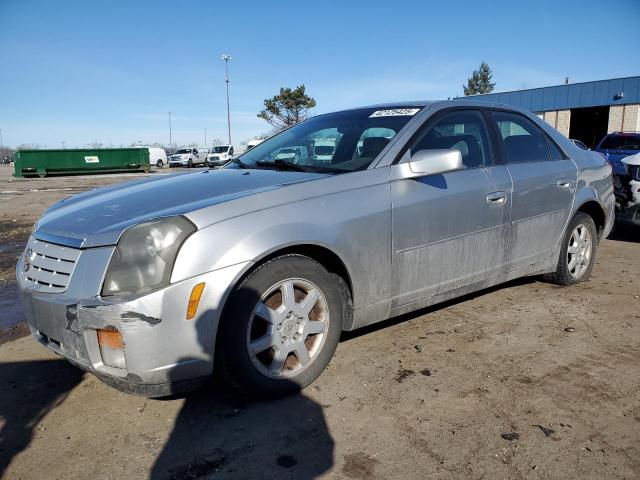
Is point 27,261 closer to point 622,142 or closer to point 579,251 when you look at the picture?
point 579,251

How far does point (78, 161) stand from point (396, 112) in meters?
31.1

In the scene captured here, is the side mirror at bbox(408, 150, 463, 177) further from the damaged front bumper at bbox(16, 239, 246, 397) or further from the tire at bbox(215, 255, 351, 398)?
the damaged front bumper at bbox(16, 239, 246, 397)

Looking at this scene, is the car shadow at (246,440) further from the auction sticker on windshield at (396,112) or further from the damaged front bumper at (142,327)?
the auction sticker on windshield at (396,112)

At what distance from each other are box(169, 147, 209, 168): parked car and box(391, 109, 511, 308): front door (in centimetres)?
4094

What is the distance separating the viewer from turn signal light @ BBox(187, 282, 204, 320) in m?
2.28

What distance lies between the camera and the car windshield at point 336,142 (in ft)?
10.7

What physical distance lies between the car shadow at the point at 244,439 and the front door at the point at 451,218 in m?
1.02

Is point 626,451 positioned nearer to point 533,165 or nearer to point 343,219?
point 343,219

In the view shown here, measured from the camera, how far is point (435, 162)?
3.07 m

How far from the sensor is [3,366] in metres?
3.26

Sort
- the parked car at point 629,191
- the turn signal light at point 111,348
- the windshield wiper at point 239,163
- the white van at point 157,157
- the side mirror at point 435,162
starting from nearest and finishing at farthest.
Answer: the turn signal light at point 111,348, the side mirror at point 435,162, the windshield wiper at point 239,163, the parked car at point 629,191, the white van at point 157,157

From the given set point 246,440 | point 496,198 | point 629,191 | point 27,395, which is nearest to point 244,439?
point 246,440

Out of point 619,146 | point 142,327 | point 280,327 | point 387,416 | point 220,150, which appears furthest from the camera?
point 220,150

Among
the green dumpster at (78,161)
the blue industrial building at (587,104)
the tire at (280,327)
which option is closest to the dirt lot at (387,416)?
the tire at (280,327)
